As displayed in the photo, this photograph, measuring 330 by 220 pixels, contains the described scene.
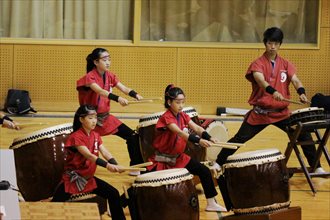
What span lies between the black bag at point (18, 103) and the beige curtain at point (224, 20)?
1.55 m

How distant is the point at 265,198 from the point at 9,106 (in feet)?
14.7

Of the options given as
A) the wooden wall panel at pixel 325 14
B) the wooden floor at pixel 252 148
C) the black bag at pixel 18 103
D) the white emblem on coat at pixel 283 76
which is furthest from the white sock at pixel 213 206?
the wooden wall panel at pixel 325 14

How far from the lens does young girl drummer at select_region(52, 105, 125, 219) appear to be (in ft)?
19.0

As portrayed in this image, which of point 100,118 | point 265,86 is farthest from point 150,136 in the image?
point 265,86

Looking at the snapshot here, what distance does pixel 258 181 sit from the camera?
19.9 feet

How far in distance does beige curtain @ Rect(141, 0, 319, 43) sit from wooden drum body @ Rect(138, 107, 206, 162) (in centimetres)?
355

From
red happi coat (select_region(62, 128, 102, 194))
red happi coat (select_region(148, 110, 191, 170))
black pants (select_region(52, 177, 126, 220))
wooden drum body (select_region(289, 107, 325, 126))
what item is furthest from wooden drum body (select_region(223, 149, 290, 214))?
wooden drum body (select_region(289, 107, 325, 126))

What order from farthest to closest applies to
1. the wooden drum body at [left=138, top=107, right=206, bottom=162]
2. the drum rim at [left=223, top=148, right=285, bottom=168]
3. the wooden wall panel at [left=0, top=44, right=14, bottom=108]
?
the wooden wall panel at [left=0, top=44, right=14, bottom=108] < the wooden drum body at [left=138, top=107, right=206, bottom=162] < the drum rim at [left=223, top=148, right=285, bottom=168]

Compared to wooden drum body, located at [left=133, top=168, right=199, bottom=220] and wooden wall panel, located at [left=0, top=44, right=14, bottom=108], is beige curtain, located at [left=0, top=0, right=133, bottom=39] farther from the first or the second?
wooden drum body, located at [left=133, top=168, right=199, bottom=220]

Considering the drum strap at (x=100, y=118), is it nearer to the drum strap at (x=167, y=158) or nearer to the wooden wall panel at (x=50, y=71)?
the drum strap at (x=167, y=158)

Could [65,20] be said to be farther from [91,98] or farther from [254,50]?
[91,98]

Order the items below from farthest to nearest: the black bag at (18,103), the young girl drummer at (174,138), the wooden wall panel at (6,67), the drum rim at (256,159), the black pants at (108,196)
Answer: the wooden wall panel at (6,67)
the black bag at (18,103)
the young girl drummer at (174,138)
the drum rim at (256,159)
the black pants at (108,196)

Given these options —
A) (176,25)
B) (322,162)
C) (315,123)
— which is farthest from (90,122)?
(176,25)

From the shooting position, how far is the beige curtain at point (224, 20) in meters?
10.5
